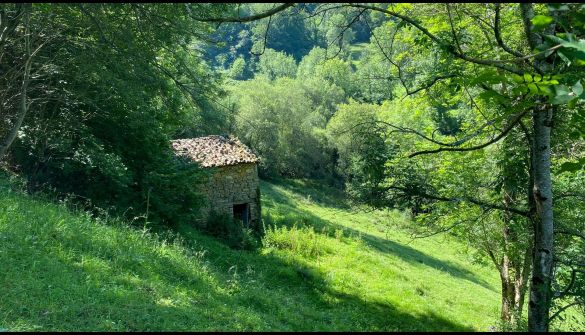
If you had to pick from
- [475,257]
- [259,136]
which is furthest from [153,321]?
[259,136]

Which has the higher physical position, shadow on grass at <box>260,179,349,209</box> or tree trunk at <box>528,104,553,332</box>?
shadow on grass at <box>260,179,349,209</box>

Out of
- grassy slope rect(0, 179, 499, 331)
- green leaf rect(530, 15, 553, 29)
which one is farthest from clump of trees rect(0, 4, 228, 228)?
green leaf rect(530, 15, 553, 29)

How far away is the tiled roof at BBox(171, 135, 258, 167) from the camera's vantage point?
805 inches

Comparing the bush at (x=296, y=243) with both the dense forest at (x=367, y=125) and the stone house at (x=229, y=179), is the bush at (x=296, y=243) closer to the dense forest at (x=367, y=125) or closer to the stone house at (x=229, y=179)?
the dense forest at (x=367, y=125)

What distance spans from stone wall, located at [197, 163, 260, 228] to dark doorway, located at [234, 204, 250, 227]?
183 millimetres

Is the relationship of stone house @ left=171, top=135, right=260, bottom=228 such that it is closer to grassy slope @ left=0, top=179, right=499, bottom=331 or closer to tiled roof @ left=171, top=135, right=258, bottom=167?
tiled roof @ left=171, top=135, right=258, bottom=167

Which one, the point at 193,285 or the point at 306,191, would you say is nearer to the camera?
the point at 193,285

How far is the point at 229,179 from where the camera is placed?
2088 cm

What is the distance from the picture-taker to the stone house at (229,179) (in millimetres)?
20391

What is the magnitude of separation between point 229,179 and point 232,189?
464 millimetres

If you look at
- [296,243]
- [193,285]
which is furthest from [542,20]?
[296,243]

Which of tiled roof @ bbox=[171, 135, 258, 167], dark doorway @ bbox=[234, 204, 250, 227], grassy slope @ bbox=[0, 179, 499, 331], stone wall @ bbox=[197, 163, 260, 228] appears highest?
tiled roof @ bbox=[171, 135, 258, 167]

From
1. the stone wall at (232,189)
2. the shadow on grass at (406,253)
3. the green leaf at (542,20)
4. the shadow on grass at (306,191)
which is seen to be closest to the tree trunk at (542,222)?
the green leaf at (542,20)

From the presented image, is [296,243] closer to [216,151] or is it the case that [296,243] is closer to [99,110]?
[216,151]
